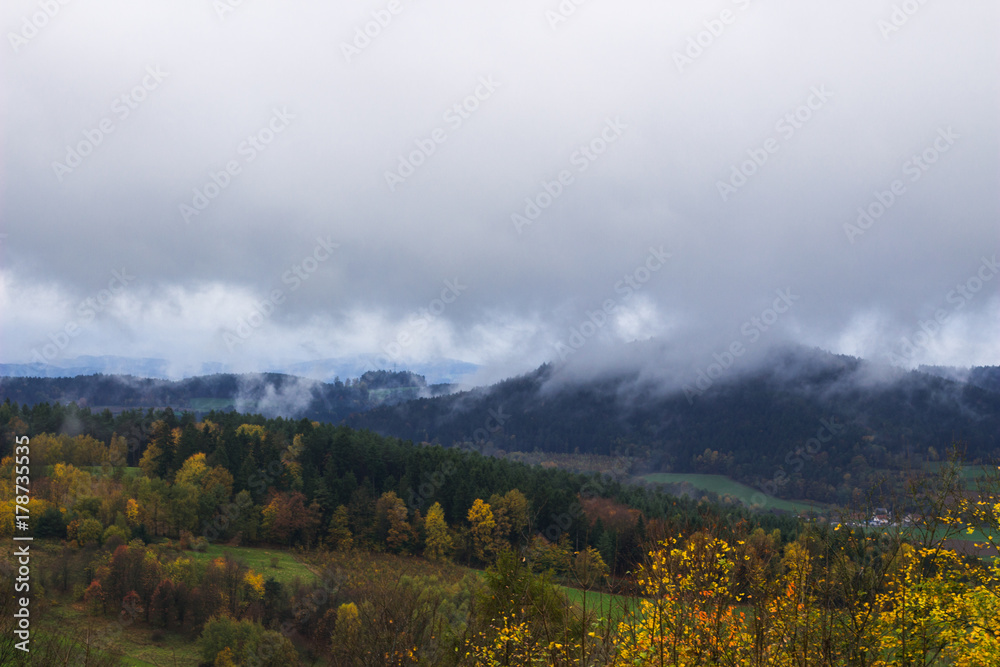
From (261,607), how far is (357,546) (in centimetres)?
3494

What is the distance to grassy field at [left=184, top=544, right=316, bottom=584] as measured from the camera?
73.4m

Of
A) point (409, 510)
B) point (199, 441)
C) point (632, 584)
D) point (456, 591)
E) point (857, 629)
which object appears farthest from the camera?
A: point (199, 441)

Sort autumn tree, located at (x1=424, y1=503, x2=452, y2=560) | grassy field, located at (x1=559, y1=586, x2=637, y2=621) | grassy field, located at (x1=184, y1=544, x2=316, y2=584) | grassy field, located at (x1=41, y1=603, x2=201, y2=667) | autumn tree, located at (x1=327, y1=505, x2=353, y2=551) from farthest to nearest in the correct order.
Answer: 1. autumn tree, located at (x1=327, y1=505, x2=353, y2=551)
2. autumn tree, located at (x1=424, y1=503, x2=452, y2=560)
3. grassy field, located at (x1=184, y1=544, x2=316, y2=584)
4. grassy field, located at (x1=41, y1=603, x2=201, y2=667)
5. grassy field, located at (x1=559, y1=586, x2=637, y2=621)

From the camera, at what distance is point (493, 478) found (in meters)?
105

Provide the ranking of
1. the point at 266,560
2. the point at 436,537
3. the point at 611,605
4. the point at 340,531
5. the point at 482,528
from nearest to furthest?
the point at 611,605
the point at 266,560
the point at 436,537
the point at 482,528
the point at 340,531

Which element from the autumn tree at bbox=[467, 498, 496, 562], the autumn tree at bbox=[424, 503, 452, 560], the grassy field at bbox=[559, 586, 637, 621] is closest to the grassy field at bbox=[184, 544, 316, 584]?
the autumn tree at bbox=[424, 503, 452, 560]

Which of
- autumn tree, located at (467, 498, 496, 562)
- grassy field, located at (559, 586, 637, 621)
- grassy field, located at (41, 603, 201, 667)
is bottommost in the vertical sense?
grassy field, located at (41, 603, 201, 667)

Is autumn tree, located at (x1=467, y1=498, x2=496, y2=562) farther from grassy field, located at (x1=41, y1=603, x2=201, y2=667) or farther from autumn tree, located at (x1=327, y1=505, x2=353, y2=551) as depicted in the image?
grassy field, located at (x1=41, y1=603, x2=201, y2=667)

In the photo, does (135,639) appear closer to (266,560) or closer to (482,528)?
(266,560)

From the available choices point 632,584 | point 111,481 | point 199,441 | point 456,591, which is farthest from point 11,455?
point 632,584

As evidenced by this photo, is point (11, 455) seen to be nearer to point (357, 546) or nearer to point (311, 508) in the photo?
point (311, 508)

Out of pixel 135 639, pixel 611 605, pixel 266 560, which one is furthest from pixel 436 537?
pixel 611 605

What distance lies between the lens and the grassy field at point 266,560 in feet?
241

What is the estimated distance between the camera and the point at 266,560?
82500mm
